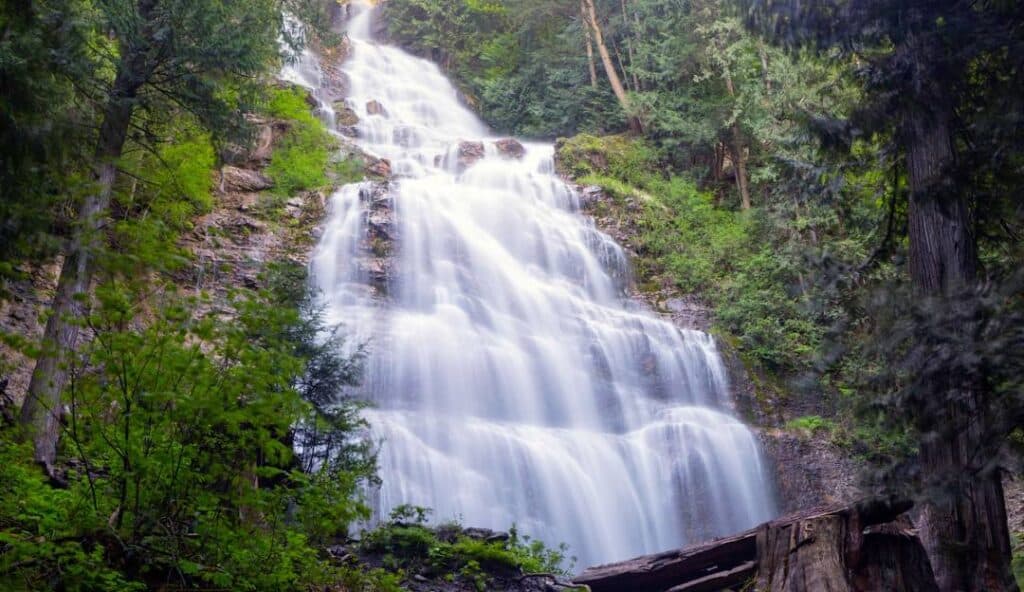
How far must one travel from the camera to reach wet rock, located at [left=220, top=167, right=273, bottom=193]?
1972cm

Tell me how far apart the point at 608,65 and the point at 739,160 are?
6.77m

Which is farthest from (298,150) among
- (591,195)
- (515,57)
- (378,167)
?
(515,57)

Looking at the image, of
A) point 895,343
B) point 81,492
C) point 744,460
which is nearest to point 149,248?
point 81,492

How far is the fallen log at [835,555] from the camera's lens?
6371 mm

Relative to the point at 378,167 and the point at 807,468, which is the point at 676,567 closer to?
the point at 807,468

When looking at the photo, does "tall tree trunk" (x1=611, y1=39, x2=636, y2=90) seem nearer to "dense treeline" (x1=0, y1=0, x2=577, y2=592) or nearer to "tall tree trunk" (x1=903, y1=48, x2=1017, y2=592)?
"tall tree trunk" (x1=903, y1=48, x2=1017, y2=592)

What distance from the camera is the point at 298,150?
23.2 m

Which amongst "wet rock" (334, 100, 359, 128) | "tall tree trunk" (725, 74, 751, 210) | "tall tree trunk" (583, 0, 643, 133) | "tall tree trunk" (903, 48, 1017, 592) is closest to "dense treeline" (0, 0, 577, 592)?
"tall tree trunk" (903, 48, 1017, 592)

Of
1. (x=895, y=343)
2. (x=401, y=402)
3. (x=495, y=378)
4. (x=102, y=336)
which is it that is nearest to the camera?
(x=102, y=336)

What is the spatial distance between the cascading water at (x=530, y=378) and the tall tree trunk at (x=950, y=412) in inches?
301

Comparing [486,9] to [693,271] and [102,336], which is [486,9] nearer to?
[693,271]

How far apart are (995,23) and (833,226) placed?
50.2ft

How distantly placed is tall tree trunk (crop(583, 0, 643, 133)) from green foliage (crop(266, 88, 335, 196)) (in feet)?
35.7

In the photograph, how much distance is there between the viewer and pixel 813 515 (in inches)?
265
